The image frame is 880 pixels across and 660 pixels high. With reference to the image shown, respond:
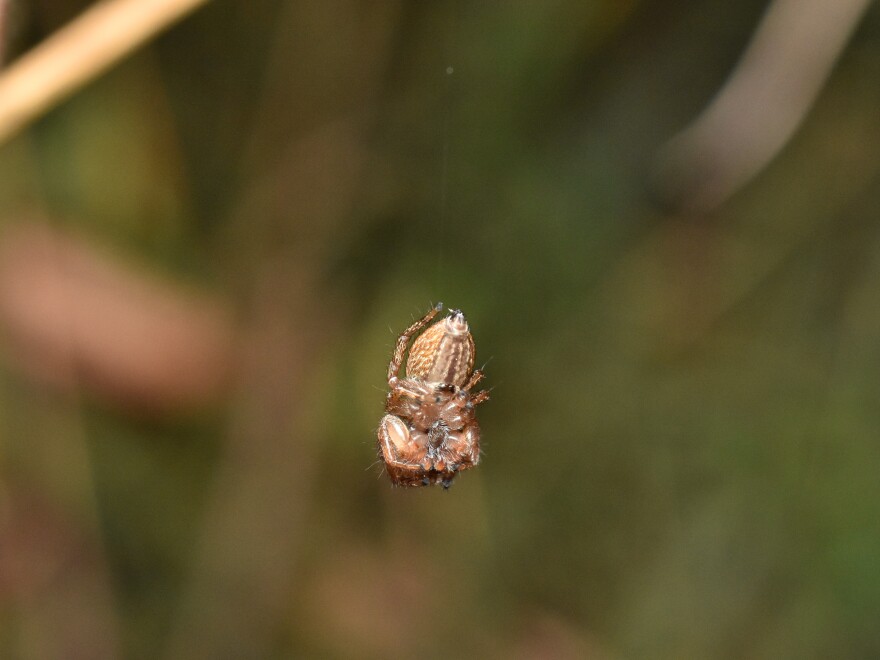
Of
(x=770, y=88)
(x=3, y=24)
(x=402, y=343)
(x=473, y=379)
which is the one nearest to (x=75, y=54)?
(x=3, y=24)

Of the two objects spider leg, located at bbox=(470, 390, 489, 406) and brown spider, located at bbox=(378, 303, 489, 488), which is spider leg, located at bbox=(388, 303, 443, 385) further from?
spider leg, located at bbox=(470, 390, 489, 406)

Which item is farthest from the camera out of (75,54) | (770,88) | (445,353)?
(770,88)

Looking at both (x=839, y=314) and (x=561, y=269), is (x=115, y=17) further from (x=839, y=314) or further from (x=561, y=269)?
(x=839, y=314)

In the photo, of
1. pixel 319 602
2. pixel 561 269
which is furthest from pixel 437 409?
pixel 319 602

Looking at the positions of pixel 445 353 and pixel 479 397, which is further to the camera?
pixel 479 397

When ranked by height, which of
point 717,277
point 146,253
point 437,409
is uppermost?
point 717,277

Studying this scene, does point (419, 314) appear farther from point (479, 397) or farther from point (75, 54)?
point (75, 54)
